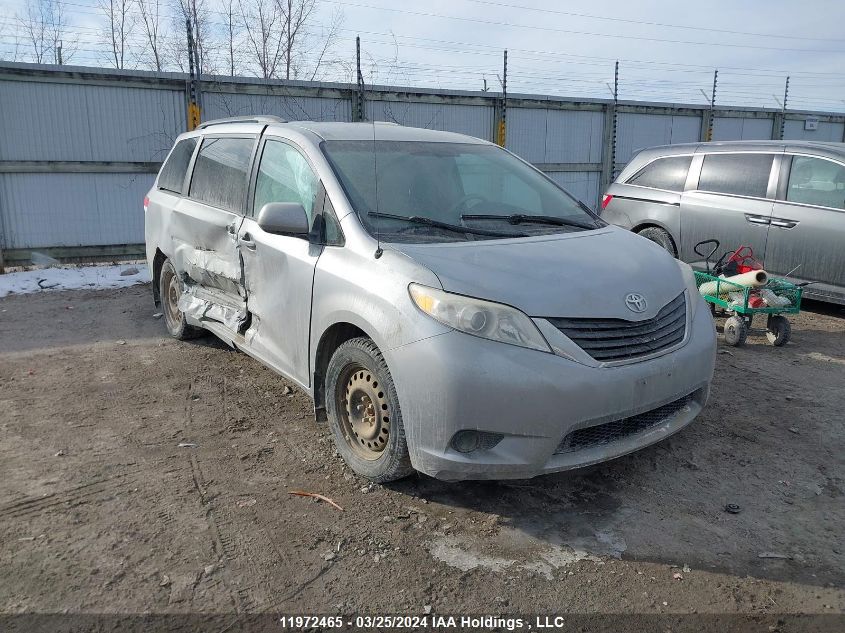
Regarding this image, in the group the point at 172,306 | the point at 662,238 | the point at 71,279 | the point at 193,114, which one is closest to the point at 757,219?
the point at 662,238

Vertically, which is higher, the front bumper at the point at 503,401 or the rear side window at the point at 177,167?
the rear side window at the point at 177,167

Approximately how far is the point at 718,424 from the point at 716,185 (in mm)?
4110

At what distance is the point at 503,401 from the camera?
118 inches

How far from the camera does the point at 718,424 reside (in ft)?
14.5

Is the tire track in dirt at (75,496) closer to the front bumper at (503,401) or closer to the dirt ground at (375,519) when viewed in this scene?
the dirt ground at (375,519)

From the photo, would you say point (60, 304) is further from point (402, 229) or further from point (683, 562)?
point (683, 562)

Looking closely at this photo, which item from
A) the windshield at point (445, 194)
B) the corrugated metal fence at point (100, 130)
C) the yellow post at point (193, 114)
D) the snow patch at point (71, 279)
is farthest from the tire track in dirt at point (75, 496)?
the yellow post at point (193, 114)

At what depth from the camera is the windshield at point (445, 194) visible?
3820mm

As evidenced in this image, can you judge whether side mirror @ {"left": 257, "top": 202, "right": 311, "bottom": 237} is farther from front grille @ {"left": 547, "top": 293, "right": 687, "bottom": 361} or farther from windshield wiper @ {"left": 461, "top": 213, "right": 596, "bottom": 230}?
front grille @ {"left": 547, "top": 293, "right": 687, "bottom": 361}

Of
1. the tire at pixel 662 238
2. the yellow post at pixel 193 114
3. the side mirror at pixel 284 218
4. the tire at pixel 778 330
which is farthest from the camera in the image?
the yellow post at pixel 193 114

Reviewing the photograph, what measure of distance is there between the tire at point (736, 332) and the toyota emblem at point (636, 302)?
3181 mm

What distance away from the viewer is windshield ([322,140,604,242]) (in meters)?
3.82

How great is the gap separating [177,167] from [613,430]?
4461mm

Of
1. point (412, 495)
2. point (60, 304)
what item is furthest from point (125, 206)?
point (412, 495)
